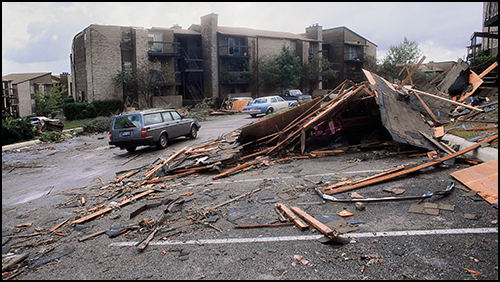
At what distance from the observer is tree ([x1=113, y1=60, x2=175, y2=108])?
3456 cm

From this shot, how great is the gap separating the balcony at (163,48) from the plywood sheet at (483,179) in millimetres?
35515

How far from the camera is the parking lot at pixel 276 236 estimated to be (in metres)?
3.86

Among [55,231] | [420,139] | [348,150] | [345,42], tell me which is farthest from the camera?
[345,42]

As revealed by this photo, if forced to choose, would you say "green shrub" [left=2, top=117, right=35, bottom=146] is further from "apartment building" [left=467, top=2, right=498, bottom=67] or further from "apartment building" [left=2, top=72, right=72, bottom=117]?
"apartment building" [left=2, top=72, right=72, bottom=117]

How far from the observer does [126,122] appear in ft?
46.0

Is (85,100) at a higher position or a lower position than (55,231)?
higher

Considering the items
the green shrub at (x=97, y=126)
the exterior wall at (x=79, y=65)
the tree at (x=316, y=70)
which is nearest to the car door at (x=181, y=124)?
the green shrub at (x=97, y=126)

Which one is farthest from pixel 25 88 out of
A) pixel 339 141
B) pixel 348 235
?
pixel 348 235

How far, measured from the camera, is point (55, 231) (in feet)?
19.4

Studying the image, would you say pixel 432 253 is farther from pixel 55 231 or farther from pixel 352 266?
pixel 55 231

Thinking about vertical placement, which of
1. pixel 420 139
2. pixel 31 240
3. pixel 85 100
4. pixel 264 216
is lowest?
pixel 31 240

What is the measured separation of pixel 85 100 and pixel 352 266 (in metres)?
39.8

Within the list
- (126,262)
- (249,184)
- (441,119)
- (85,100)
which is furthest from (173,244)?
(85,100)

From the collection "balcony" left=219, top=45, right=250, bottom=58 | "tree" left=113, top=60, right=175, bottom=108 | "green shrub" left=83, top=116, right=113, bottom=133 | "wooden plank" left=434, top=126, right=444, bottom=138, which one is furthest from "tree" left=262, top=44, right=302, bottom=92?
"wooden plank" left=434, top=126, right=444, bottom=138
